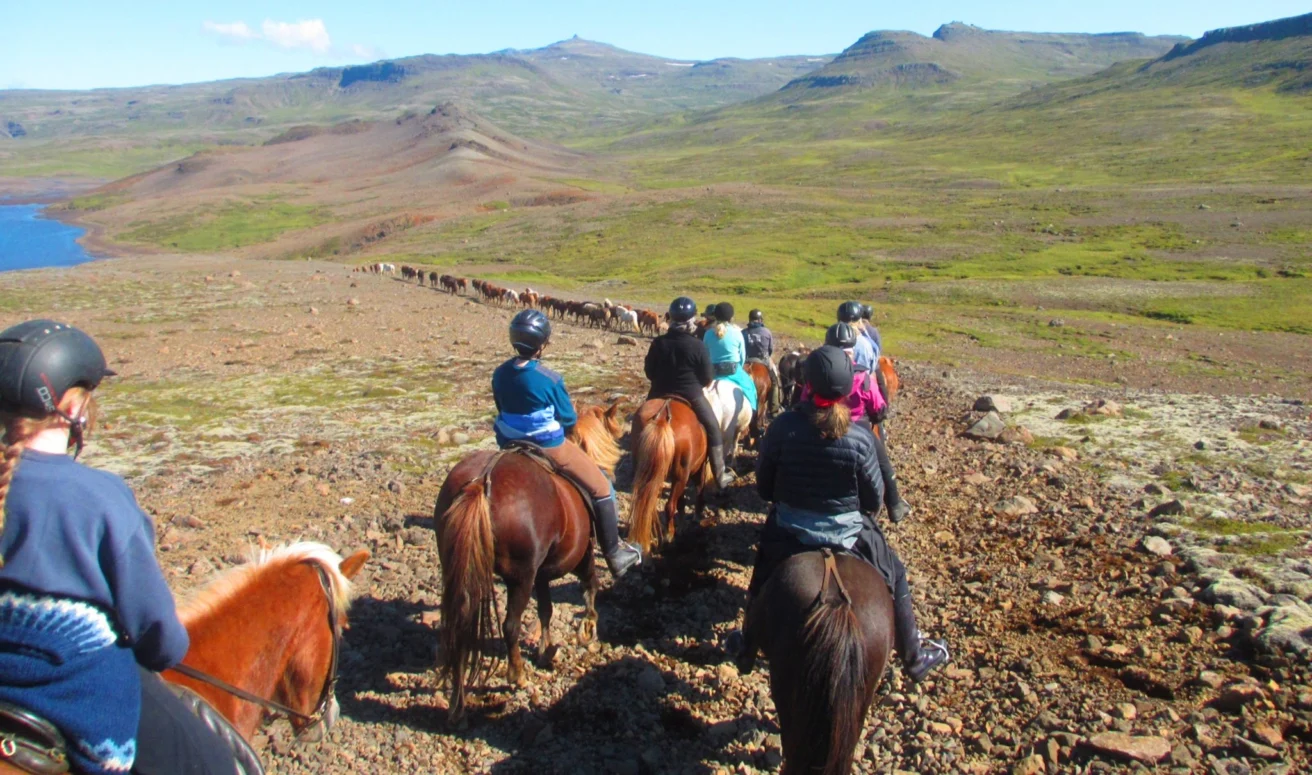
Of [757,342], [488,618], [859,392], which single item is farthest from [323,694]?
[757,342]

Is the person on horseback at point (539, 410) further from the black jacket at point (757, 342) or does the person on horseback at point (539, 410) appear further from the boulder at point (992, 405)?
the boulder at point (992, 405)

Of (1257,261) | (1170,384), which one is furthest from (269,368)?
(1257,261)

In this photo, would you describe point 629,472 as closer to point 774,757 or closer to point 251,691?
point 774,757

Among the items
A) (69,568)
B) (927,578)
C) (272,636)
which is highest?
(69,568)

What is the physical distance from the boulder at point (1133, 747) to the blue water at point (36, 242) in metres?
56.8

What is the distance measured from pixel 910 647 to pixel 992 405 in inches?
294

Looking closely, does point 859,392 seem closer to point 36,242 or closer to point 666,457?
point 666,457

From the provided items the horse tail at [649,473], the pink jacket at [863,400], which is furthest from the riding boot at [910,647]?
the horse tail at [649,473]

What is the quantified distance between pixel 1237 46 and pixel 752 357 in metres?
171

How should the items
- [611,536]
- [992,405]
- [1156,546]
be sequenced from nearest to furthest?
[611,536] → [1156,546] → [992,405]

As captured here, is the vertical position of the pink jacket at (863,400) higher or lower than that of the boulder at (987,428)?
higher

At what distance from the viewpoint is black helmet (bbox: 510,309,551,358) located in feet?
17.9

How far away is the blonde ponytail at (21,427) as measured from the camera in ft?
6.72

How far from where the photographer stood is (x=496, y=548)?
4.98 m
